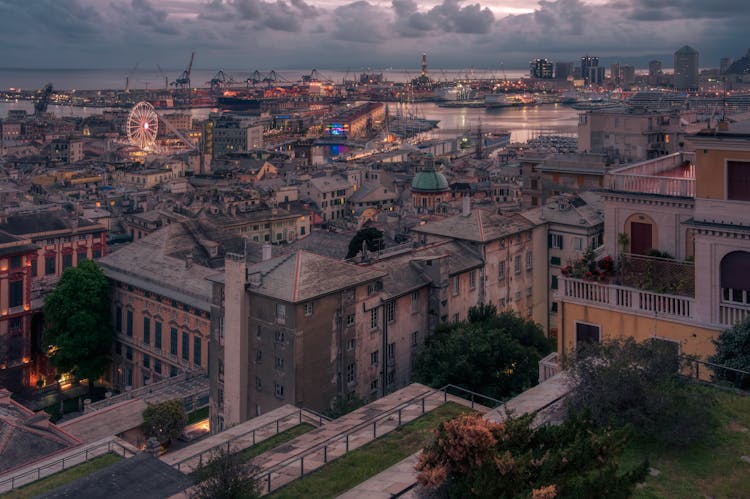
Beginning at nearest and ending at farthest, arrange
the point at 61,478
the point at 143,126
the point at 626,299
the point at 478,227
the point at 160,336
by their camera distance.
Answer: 1. the point at 626,299
2. the point at 61,478
3. the point at 478,227
4. the point at 160,336
5. the point at 143,126

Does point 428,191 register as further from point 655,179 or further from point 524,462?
point 524,462

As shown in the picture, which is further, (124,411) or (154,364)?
(154,364)

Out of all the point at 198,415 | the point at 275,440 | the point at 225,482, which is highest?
the point at 225,482

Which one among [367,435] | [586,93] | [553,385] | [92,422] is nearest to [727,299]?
[553,385]

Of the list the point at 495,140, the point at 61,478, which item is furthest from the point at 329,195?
the point at 495,140

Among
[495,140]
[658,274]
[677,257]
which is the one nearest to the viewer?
[658,274]

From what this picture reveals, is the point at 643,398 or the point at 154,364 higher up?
the point at 643,398

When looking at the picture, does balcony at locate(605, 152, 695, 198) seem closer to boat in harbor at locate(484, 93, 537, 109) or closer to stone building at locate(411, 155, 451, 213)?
stone building at locate(411, 155, 451, 213)
